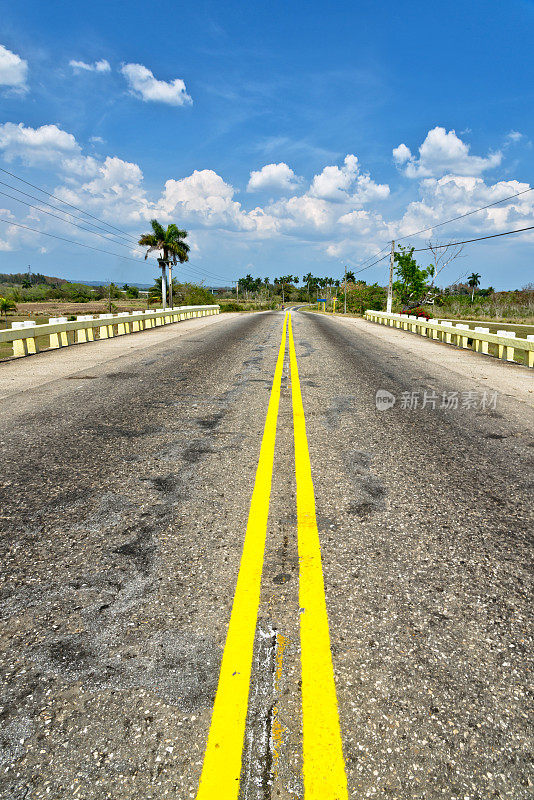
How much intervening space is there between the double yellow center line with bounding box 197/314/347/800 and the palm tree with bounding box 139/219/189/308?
6311 centimetres

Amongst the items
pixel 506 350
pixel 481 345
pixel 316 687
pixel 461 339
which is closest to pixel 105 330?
pixel 461 339

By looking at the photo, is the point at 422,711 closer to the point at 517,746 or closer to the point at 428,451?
the point at 517,746

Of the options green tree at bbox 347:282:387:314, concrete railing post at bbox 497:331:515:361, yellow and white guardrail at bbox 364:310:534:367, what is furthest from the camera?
green tree at bbox 347:282:387:314

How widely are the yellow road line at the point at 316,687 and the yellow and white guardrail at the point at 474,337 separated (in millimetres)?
9822

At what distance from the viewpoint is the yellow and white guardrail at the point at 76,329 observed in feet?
37.6

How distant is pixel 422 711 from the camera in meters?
1.75

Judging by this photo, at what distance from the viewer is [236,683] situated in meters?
1.84

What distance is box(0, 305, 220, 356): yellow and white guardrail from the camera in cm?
1145

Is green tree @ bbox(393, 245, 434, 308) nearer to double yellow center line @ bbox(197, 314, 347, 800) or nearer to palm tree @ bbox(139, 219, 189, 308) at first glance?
palm tree @ bbox(139, 219, 189, 308)

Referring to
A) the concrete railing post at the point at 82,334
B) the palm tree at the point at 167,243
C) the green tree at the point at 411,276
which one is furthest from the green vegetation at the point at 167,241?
the concrete railing post at the point at 82,334

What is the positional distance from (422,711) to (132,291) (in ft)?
540

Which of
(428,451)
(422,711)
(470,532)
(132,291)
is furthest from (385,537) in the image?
(132,291)
